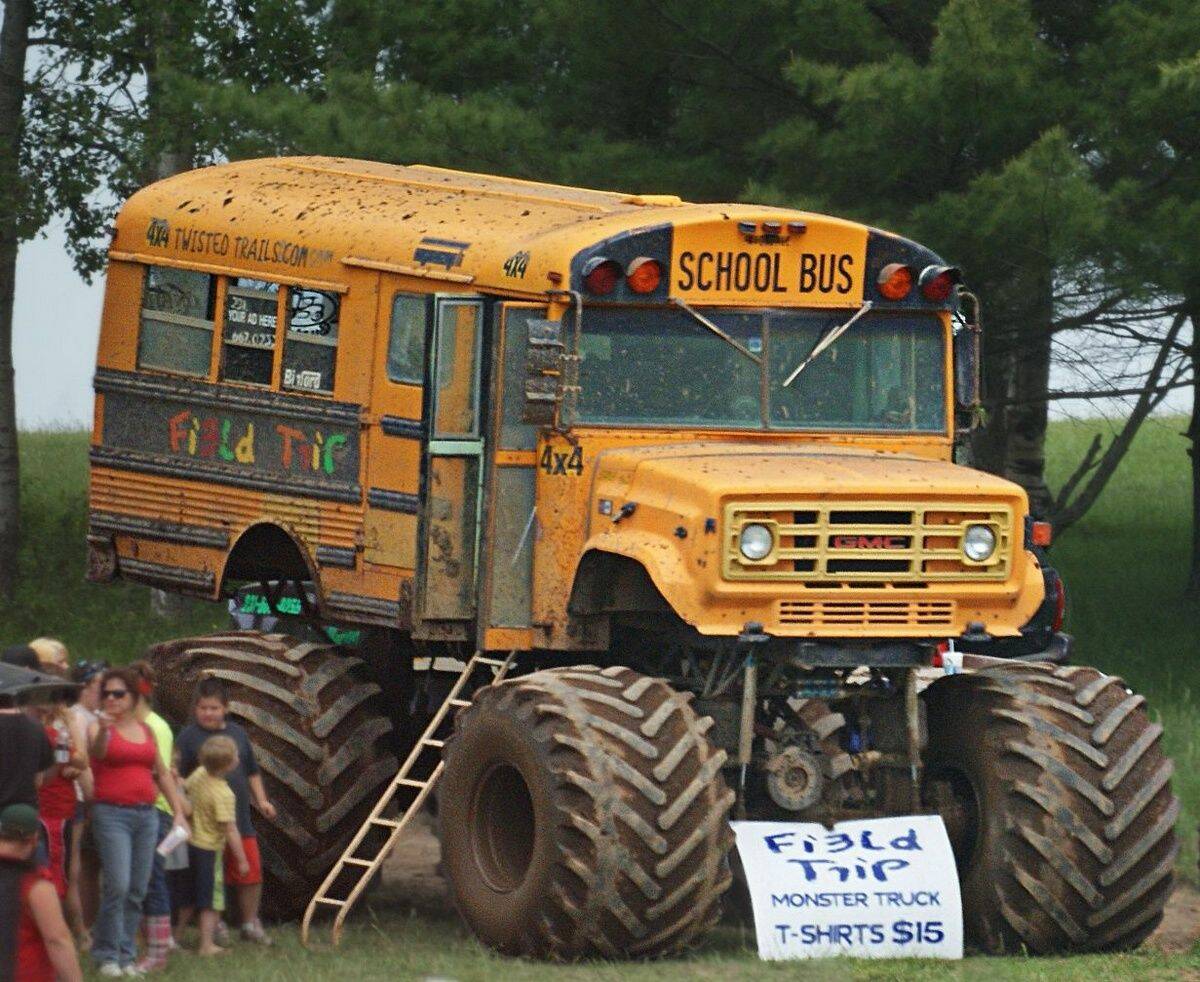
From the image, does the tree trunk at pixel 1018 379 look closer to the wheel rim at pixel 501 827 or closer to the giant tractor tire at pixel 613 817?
the wheel rim at pixel 501 827

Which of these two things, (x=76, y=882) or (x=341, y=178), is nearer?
(x=76, y=882)

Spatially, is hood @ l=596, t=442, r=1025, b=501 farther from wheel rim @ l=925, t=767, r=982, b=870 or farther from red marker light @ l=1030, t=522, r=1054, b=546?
wheel rim @ l=925, t=767, r=982, b=870

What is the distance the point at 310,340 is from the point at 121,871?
136 inches

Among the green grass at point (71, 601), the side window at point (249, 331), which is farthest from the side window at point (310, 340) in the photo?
the green grass at point (71, 601)

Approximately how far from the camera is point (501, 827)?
1223 cm

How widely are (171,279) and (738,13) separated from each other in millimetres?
8840

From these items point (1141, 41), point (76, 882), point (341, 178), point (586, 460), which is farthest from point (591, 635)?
point (1141, 41)

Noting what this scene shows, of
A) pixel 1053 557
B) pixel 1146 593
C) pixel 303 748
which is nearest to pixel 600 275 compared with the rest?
pixel 303 748

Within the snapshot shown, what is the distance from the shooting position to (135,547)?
48.6 feet

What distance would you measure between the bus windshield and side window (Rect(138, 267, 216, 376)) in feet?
8.86

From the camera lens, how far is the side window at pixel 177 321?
47.1ft

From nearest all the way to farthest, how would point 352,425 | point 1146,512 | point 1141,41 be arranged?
1. point 352,425
2. point 1141,41
3. point 1146,512

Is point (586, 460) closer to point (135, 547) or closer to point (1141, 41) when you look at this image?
point (135, 547)

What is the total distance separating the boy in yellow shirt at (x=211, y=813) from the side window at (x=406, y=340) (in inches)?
78.1
